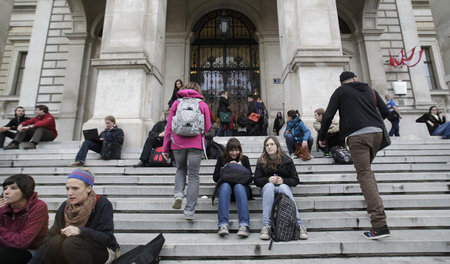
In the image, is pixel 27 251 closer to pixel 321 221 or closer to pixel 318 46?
pixel 321 221

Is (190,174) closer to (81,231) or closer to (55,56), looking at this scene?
(81,231)

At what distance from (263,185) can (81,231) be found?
2265 millimetres

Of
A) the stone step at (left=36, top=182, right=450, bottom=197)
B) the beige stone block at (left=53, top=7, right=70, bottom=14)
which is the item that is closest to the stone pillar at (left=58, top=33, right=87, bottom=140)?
the beige stone block at (left=53, top=7, right=70, bottom=14)

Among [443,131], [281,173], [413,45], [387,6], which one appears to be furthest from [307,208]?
[387,6]

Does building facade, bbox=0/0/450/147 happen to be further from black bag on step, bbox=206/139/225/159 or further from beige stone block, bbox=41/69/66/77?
black bag on step, bbox=206/139/225/159

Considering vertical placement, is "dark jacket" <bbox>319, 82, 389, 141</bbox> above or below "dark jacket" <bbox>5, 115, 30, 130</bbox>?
below

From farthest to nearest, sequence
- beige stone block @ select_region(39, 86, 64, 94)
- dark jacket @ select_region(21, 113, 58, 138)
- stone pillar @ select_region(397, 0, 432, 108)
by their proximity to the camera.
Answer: beige stone block @ select_region(39, 86, 64, 94) < stone pillar @ select_region(397, 0, 432, 108) < dark jacket @ select_region(21, 113, 58, 138)

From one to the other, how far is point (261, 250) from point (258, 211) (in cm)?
103

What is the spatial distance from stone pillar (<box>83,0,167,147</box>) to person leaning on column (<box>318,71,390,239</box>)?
17.3 ft

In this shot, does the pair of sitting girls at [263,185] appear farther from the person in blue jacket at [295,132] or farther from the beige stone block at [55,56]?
the beige stone block at [55,56]

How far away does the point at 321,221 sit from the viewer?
11.3ft

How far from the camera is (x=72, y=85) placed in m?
12.9

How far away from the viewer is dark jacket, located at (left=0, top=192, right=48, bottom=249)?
101 inches

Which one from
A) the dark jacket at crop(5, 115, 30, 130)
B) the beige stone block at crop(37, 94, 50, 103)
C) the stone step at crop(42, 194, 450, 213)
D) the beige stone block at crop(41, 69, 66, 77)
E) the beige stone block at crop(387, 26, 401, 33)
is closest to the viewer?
the stone step at crop(42, 194, 450, 213)
